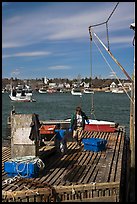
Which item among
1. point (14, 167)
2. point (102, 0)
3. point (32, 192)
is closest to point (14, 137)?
point (14, 167)

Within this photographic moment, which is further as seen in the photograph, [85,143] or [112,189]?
[85,143]

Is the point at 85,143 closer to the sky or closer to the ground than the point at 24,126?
closer to the ground

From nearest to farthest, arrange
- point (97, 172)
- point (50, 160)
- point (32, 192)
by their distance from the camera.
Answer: point (32, 192) < point (97, 172) < point (50, 160)

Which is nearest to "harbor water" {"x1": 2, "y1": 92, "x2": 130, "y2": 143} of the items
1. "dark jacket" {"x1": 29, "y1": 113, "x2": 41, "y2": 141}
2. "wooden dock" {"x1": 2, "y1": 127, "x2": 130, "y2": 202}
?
"wooden dock" {"x1": 2, "y1": 127, "x2": 130, "y2": 202}

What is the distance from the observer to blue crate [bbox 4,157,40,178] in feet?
29.5

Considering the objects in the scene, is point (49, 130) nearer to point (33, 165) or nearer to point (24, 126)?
point (24, 126)

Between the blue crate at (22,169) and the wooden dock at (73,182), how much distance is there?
7.5 inches

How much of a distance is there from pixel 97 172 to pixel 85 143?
10.5ft

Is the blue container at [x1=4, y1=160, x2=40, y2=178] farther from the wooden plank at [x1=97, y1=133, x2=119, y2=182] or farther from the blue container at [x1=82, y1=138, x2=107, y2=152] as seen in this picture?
the blue container at [x1=82, y1=138, x2=107, y2=152]

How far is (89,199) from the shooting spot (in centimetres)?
828

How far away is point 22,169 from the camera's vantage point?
354 inches

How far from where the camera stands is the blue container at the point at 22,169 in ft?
29.5

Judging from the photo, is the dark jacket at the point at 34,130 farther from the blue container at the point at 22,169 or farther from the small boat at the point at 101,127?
the small boat at the point at 101,127

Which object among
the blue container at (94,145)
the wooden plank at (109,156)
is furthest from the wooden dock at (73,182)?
the blue container at (94,145)
